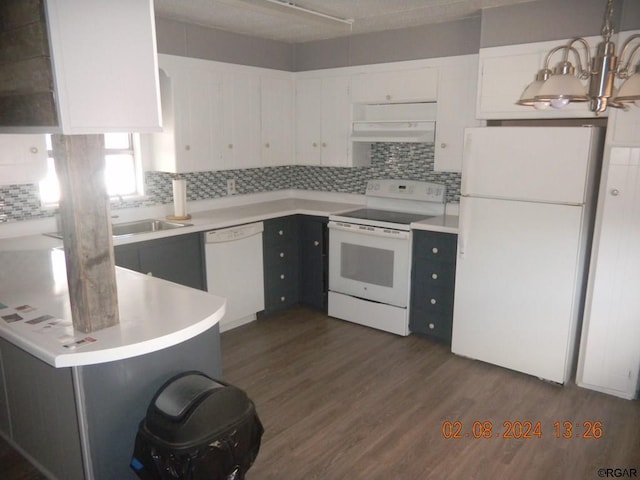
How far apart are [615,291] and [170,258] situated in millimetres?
2863

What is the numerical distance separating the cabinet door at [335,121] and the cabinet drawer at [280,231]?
26.2 inches

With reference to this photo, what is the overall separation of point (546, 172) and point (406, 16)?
1.54m

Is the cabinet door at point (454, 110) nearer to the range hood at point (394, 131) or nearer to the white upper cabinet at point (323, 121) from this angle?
the range hood at point (394, 131)

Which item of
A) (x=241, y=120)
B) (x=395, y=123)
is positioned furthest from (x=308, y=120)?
(x=395, y=123)

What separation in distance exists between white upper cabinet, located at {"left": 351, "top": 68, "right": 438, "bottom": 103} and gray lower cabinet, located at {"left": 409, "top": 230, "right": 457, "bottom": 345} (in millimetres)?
1107

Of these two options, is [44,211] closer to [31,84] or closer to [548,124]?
[31,84]

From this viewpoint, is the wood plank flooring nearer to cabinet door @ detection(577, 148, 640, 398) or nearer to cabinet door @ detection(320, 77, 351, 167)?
cabinet door @ detection(577, 148, 640, 398)

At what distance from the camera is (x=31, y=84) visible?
170cm

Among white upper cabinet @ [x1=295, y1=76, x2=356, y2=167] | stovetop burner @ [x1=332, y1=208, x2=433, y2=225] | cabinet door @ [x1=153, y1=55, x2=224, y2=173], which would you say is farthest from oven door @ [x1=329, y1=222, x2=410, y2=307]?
cabinet door @ [x1=153, y1=55, x2=224, y2=173]

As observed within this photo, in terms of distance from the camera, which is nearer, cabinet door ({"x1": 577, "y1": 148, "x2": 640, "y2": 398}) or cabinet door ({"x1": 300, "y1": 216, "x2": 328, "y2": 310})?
cabinet door ({"x1": 577, "y1": 148, "x2": 640, "y2": 398})

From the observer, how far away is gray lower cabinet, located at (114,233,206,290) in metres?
3.28

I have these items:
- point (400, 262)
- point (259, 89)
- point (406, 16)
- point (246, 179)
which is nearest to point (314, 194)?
point (246, 179)

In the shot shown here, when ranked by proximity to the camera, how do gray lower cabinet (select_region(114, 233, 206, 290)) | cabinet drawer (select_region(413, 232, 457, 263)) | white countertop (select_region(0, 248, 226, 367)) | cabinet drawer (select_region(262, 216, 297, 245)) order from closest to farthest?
white countertop (select_region(0, 248, 226, 367))
gray lower cabinet (select_region(114, 233, 206, 290))
cabinet drawer (select_region(413, 232, 457, 263))
cabinet drawer (select_region(262, 216, 297, 245))

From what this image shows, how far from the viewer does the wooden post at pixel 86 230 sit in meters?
1.76
